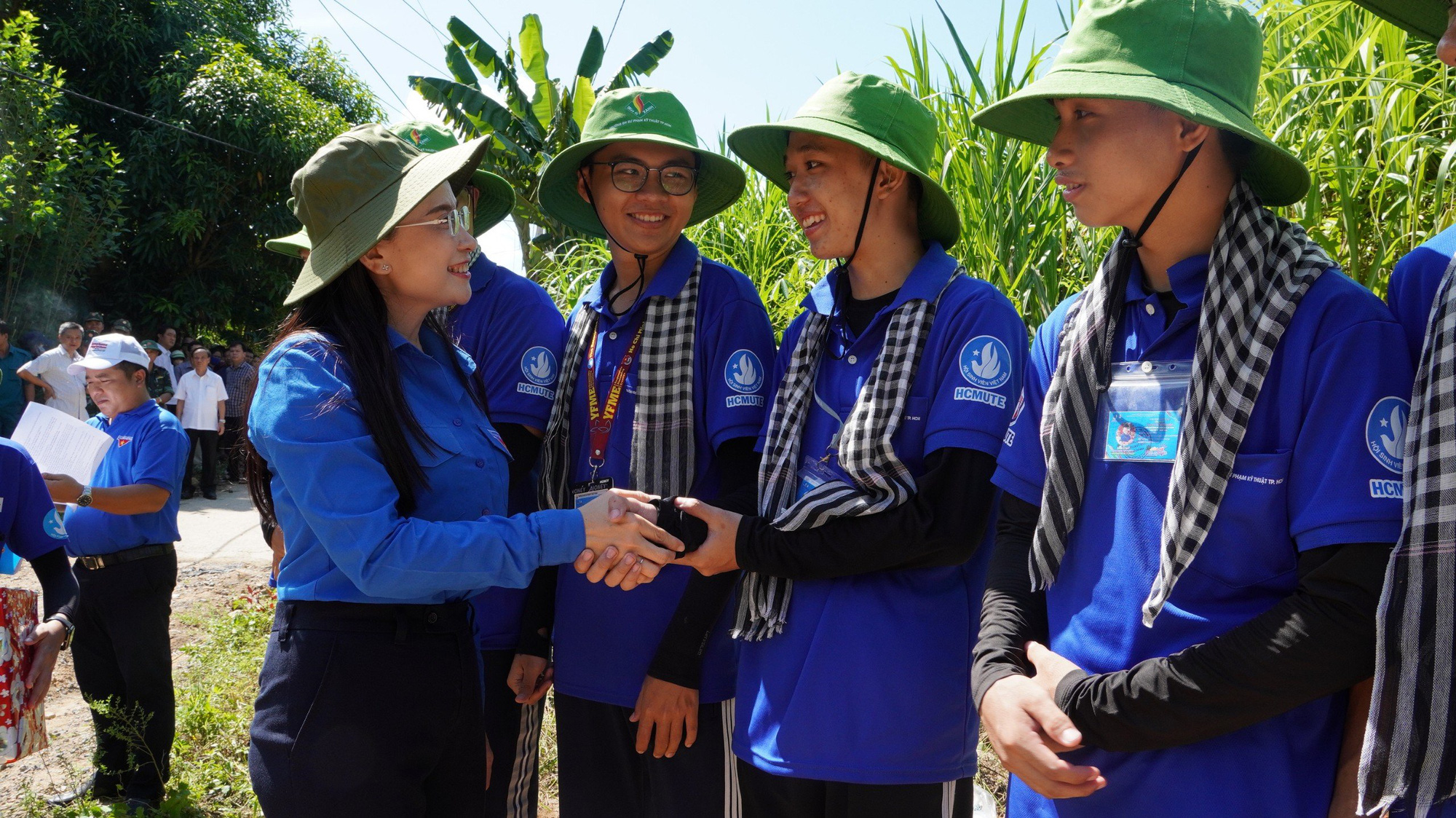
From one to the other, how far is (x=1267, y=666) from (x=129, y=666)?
4.38 m

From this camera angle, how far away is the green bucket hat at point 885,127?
227 centimetres

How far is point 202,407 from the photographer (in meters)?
11.9

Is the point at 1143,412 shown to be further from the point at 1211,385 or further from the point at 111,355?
the point at 111,355

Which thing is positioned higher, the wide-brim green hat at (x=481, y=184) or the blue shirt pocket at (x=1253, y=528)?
the wide-brim green hat at (x=481, y=184)

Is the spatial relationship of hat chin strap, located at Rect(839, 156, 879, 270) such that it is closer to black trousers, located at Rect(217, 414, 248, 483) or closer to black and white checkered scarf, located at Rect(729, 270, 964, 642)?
black and white checkered scarf, located at Rect(729, 270, 964, 642)

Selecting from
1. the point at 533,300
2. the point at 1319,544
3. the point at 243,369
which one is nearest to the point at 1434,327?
the point at 1319,544

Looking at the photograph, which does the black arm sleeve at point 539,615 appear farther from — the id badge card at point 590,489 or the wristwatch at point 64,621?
the wristwatch at point 64,621

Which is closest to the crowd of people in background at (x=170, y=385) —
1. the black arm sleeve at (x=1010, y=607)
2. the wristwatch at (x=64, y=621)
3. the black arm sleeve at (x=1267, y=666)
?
the wristwatch at (x=64, y=621)

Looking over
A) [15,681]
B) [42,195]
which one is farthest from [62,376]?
[15,681]

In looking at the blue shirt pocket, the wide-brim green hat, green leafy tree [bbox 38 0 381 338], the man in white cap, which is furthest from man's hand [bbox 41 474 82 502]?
green leafy tree [bbox 38 0 381 338]

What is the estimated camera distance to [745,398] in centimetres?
251

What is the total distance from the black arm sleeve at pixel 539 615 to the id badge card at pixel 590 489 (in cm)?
29

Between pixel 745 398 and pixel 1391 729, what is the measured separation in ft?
4.95

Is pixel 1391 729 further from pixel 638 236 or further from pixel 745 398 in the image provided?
pixel 638 236
